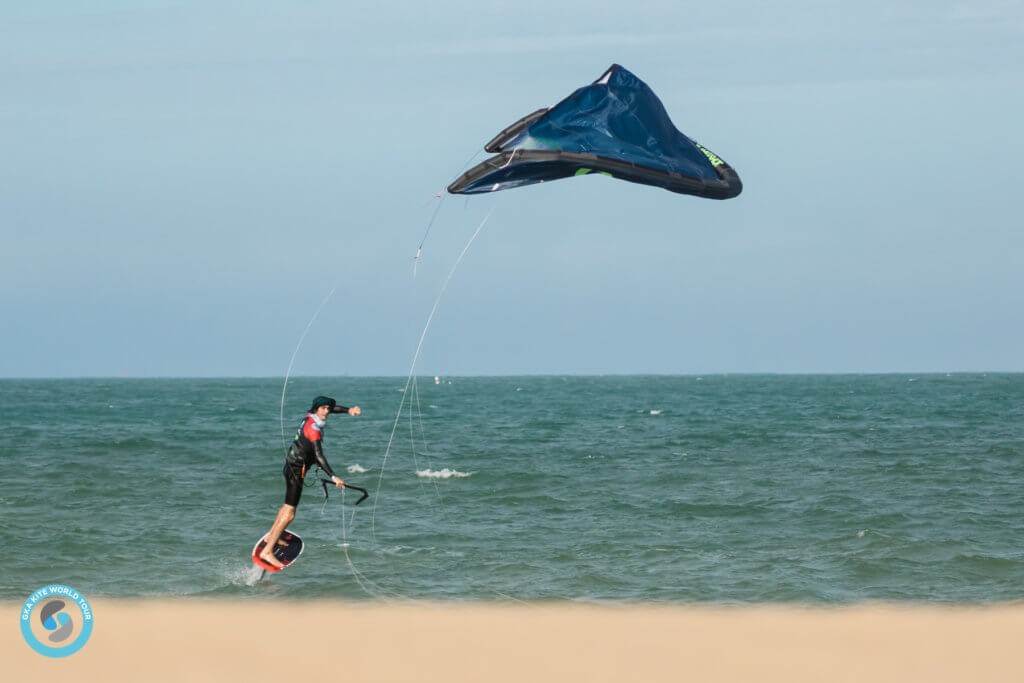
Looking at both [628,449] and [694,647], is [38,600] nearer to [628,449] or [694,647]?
[694,647]

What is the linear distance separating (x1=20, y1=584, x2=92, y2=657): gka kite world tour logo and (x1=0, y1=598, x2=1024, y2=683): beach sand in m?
0.13

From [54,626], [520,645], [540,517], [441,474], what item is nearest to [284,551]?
[54,626]

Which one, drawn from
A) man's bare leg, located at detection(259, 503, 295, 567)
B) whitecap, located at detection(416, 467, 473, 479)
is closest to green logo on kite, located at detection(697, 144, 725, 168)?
man's bare leg, located at detection(259, 503, 295, 567)

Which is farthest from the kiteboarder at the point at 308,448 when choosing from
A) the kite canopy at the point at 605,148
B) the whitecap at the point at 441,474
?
the whitecap at the point at 441,474

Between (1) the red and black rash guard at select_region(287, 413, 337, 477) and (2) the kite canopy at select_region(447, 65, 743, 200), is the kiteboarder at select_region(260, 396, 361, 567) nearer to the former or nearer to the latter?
(1) the red and black rash guard at select_region(287, 413, 337, 477)

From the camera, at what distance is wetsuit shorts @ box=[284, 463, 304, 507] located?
13.4 m

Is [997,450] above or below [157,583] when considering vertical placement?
above

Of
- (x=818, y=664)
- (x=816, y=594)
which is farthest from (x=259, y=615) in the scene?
(x=816, y=594)

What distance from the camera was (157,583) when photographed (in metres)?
17.9

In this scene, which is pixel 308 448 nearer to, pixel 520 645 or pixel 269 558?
pixel 269 558

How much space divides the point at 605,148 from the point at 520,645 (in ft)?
17.4

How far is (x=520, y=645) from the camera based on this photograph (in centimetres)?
1259

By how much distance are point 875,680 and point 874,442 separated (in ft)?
116

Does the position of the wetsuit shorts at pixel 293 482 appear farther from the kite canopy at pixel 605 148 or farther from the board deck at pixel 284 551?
the kite canopy at pixel 605 148
